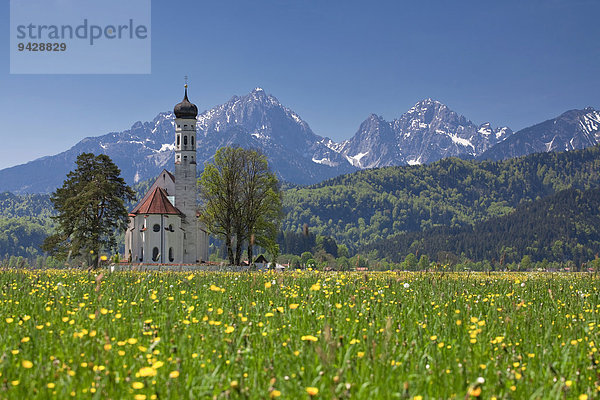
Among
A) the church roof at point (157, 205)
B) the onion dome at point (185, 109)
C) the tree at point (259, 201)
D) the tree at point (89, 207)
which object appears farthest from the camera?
the onion dome at point (185, 109)

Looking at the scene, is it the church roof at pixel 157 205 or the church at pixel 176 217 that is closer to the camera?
the church at pixel 176 217

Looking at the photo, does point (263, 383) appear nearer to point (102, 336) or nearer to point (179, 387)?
point (179, 387)

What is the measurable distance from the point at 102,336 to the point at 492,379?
4325mm

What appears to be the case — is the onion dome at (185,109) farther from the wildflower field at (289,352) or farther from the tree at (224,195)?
the wildflower field at (289,352)

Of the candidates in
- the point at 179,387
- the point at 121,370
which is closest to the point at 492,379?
the point at 179,387

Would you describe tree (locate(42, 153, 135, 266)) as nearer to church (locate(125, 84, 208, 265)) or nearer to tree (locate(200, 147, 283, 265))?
tree (locate(200, 147, 283, 265))

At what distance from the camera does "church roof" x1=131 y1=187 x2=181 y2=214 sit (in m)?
78.6

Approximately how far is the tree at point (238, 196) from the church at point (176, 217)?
51.2ft

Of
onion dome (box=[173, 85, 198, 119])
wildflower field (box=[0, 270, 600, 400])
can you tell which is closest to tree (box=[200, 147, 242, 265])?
onion dome (box=[173, 85, 198, 119])

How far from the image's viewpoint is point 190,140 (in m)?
87.1

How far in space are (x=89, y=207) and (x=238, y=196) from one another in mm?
14497

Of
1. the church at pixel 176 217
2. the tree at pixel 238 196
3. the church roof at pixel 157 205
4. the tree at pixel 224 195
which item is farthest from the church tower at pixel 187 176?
the tree at pixel 224 195

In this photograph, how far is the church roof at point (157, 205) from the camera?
7856 cm

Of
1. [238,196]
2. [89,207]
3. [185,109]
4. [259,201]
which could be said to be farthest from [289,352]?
[185,109]
